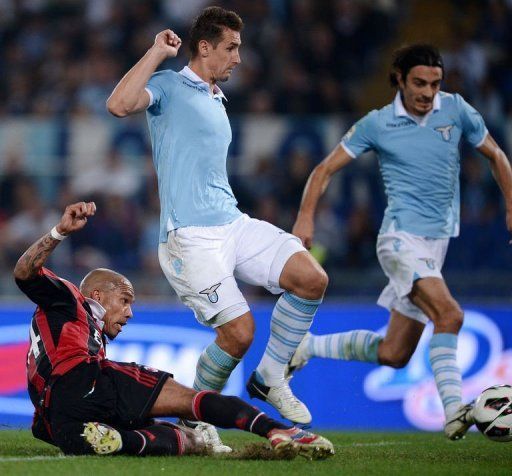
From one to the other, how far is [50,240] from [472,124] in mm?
3185

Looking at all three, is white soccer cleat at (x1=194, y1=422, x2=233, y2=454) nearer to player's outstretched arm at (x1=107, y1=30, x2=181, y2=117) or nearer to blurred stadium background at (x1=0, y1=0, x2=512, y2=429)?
player's outstretched arm at (x1=107, y1=30, x2=181, y2=117)

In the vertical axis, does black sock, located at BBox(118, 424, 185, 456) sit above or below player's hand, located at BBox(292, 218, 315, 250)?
below

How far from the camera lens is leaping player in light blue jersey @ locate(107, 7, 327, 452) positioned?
20.3 feet

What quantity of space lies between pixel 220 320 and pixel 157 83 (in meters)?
1.35

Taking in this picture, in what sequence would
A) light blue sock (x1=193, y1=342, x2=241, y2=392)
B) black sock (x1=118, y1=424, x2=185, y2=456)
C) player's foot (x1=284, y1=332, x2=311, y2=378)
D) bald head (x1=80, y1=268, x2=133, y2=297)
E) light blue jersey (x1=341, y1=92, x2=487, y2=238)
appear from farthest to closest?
player's foot (x1=284, y1=332, x2=311, y2=378) → light blue jersey (x1=341, y1=92, x2=487, y2=238) → light blue sock (x1=193, y1=342, x2=241, y2=392) → bald head (x1=80, y1=268, x2=133, y2=297) → black sock (x1=118, y1=424, x2=185, y2=456)

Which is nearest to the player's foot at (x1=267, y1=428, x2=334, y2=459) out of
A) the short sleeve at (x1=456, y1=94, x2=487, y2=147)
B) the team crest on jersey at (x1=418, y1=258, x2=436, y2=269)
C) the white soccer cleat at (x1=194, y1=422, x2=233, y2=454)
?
the white soccer cleat at (x1=194, y1=422, x2=233, y2=454)

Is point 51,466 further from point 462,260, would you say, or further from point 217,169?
point 462,260

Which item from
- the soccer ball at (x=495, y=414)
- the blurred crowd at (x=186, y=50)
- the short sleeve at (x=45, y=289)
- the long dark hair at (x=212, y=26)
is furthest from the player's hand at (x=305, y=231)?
the blurred crowd at (x=186, y=50)

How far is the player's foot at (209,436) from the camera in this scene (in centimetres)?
601

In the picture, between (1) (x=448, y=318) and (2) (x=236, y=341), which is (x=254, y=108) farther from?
(2) (x=236, y=341)

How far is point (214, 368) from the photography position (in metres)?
6.30

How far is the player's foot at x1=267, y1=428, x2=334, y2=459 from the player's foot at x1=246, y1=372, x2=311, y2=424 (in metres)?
0.58

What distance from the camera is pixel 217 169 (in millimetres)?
6387

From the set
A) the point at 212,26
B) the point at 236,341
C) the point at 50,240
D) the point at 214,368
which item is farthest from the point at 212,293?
the point at 212,26
